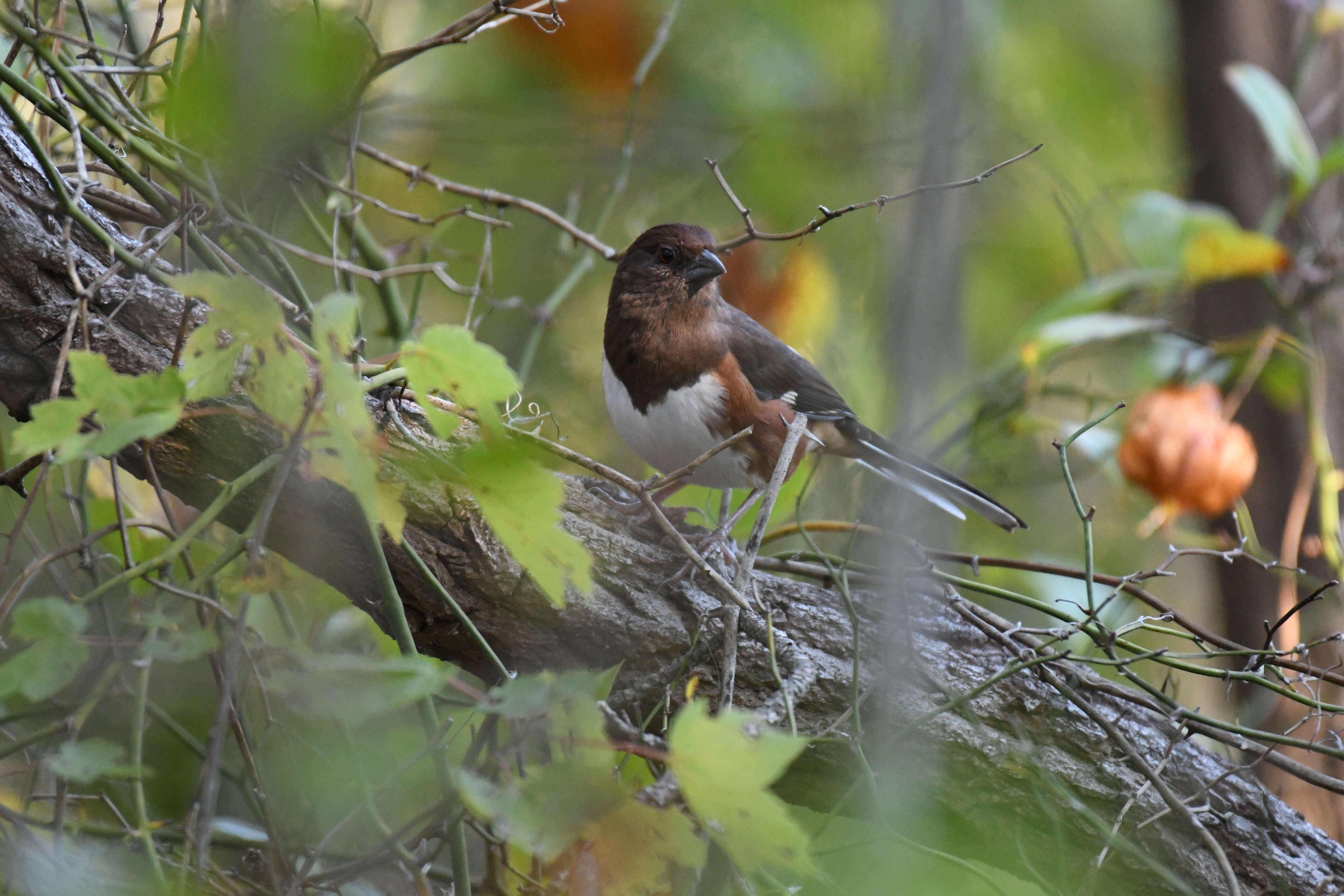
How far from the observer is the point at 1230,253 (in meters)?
3.17

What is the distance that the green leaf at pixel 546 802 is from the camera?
3.09ft

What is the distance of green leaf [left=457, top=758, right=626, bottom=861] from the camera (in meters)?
0.94

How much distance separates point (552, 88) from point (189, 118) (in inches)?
135

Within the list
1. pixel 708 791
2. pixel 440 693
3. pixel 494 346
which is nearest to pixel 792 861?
pixel 708 791

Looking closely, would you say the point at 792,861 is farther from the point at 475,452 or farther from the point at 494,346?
the point at 494,346

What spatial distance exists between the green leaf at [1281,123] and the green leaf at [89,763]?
3446mm

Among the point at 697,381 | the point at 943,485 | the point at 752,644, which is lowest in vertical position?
the point at 943,485

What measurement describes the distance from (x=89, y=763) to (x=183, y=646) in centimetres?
19

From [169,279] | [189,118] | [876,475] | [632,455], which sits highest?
[189,118]

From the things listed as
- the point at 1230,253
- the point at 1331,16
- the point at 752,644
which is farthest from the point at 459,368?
the point at 1331,16

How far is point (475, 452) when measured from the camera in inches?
44.1

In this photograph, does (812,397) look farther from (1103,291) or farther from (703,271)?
(1103,291)

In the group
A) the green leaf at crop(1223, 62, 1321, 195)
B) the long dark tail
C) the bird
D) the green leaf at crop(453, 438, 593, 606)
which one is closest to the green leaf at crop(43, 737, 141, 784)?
the green leaf at crop(453, 438, 593, 606)

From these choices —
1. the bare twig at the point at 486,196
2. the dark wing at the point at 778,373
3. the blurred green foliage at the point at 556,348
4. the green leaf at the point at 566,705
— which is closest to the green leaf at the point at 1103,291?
the blurred green foliage at the point at 556,348
